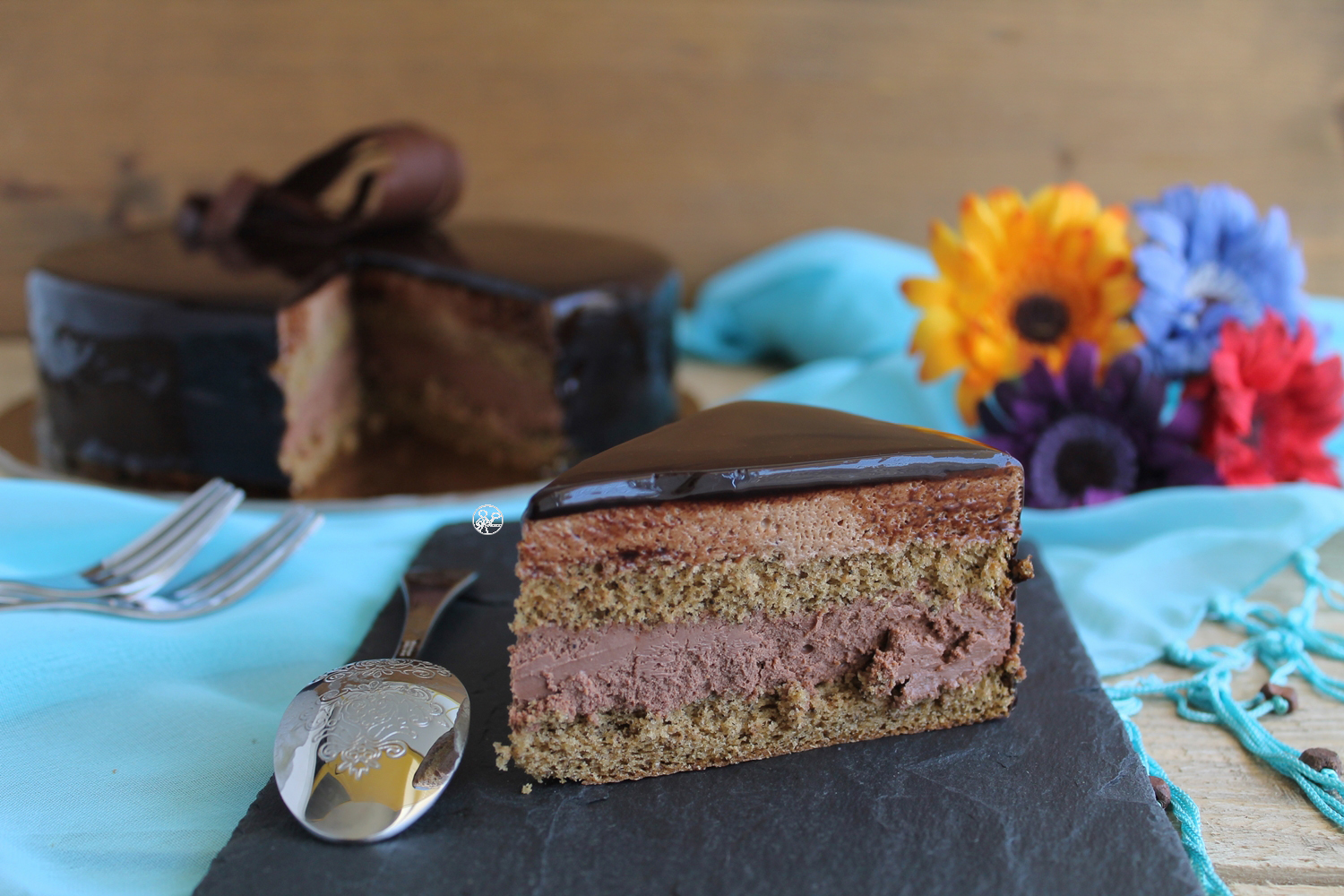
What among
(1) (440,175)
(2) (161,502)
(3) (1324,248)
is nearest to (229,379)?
(2) (161,502)

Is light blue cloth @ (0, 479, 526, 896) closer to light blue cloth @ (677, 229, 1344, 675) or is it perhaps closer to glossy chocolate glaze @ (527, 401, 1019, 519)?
glossy chocolate glaze @ (527, 401, 1019, 519)

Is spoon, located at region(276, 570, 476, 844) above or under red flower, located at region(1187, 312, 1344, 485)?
under

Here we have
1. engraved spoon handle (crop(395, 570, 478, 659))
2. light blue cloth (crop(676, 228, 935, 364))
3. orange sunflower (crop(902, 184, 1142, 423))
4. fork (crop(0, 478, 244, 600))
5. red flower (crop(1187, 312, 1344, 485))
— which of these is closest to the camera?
engraved spoon handle (crop(395, 570, 478, 659))

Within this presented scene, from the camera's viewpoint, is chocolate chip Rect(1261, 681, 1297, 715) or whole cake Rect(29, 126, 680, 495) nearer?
chocolate chip Rect(1261, 681, 1297, 715)

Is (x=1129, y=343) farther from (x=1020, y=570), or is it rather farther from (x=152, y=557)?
(x=152, y=557)

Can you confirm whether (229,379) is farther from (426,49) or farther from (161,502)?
(426,49)

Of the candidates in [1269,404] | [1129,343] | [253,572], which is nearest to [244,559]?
[253,572]

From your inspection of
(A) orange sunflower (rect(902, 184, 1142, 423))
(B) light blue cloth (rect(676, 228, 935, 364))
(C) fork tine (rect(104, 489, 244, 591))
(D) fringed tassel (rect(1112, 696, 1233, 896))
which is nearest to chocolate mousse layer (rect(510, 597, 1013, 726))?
(D) fringed tassel (rect(1112, 696, 1233, 896))
